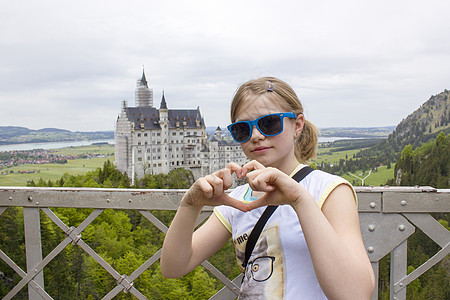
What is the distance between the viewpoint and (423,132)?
114 metres

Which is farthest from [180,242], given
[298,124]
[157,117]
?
[157,117]

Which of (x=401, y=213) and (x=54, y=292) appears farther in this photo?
(x=54, y=292)

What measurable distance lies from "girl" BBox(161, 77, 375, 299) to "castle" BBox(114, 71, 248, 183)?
197 feet

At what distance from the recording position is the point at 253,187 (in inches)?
59.6

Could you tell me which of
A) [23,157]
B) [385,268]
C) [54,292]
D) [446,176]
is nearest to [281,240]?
[385,268]

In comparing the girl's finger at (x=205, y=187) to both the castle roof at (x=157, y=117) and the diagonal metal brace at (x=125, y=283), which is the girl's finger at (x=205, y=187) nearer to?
the diagonal metal brace at (x=125, y=283)

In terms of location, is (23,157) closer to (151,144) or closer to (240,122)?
(151,144)

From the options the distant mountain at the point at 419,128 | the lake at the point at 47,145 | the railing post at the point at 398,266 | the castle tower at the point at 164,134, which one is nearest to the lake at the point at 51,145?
the lake at the point at 47,145

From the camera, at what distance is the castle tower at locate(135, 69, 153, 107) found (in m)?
79.0

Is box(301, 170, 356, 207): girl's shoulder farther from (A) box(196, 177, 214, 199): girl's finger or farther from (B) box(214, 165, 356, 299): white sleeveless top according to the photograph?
(A) box(196, 177, 214, 199): girl's finger

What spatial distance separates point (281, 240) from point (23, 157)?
7959cm

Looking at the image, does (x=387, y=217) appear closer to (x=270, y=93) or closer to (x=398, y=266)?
(x=398, y=266)

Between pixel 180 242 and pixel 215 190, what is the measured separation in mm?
507

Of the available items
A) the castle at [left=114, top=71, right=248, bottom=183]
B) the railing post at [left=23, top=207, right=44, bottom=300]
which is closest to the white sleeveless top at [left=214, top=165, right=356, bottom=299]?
the railing post at [left=23, top=207, right=44, bottom=300]
